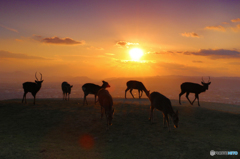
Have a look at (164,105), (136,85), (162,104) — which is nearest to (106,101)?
(162,104)

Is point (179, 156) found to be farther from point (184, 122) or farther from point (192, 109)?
point (192, 109)

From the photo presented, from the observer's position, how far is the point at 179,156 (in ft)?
27.3

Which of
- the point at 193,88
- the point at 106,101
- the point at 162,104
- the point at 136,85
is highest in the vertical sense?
the point at 136,85

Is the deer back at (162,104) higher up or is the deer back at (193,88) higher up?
the deer back at (193,88)

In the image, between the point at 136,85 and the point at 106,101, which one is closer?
the point at 106,101

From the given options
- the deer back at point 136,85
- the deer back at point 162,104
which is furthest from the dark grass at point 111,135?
the deer back at point 136,85

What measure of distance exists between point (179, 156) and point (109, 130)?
5140 millimetres

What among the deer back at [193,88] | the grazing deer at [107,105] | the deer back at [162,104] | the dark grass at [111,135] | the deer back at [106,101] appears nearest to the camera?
the dark grass at [111,135]

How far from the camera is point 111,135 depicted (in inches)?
435

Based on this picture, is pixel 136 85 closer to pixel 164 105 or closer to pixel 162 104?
pixel 162 104

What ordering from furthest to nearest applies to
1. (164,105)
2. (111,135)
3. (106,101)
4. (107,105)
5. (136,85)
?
(136,85), (106,101), (107,105), (164,105), (111,135)

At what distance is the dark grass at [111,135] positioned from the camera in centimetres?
843

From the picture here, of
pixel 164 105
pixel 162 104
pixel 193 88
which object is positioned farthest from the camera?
pixel 193 88

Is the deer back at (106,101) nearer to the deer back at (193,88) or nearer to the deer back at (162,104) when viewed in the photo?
the deer back at (162,104)
